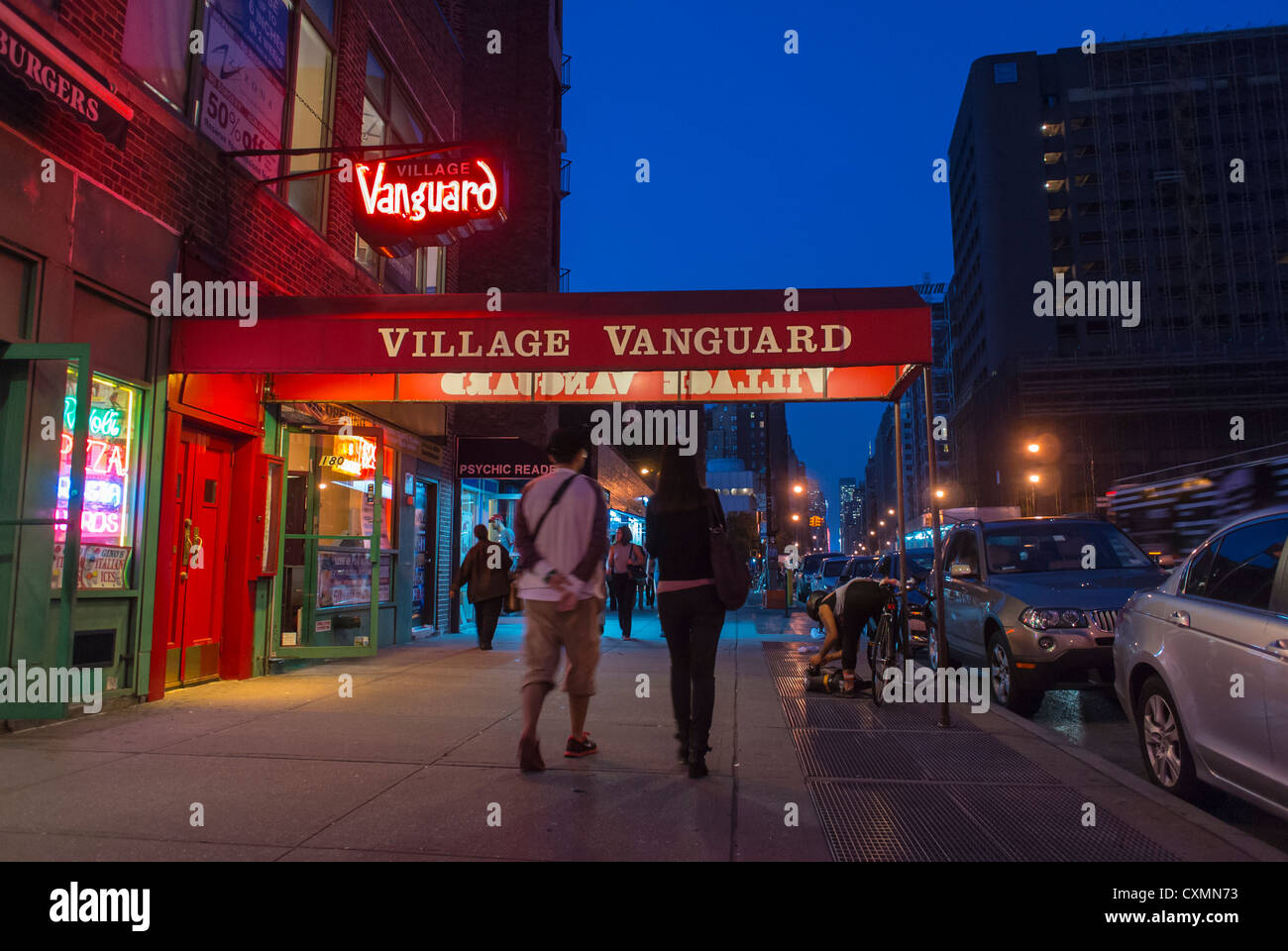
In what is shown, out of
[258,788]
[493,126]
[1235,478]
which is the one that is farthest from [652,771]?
[493,126]

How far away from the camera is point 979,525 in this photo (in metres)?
8.95

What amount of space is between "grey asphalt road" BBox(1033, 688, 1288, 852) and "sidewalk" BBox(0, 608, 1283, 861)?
1.52 ft

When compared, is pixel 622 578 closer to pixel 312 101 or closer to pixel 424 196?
pixel 424 196

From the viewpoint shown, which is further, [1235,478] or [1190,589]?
[1235,478]

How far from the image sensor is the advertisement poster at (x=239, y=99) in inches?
328

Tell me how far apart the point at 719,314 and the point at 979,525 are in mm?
3735

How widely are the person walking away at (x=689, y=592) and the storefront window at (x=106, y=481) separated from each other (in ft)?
15.1

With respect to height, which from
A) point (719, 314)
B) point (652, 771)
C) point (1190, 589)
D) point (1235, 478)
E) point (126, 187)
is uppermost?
point (126, 187)

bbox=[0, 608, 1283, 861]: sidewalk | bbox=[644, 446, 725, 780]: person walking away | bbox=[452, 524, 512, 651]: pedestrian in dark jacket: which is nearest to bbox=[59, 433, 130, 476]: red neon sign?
bbox=[0, 608, 1283, 861]: sidewalk

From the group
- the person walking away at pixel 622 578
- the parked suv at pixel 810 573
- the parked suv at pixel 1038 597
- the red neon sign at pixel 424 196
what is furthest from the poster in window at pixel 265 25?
the parked suv at pixel 810 573

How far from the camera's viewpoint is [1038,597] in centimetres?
728

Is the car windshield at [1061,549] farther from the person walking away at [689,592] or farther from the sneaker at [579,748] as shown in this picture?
the sneaker at [579,748]
